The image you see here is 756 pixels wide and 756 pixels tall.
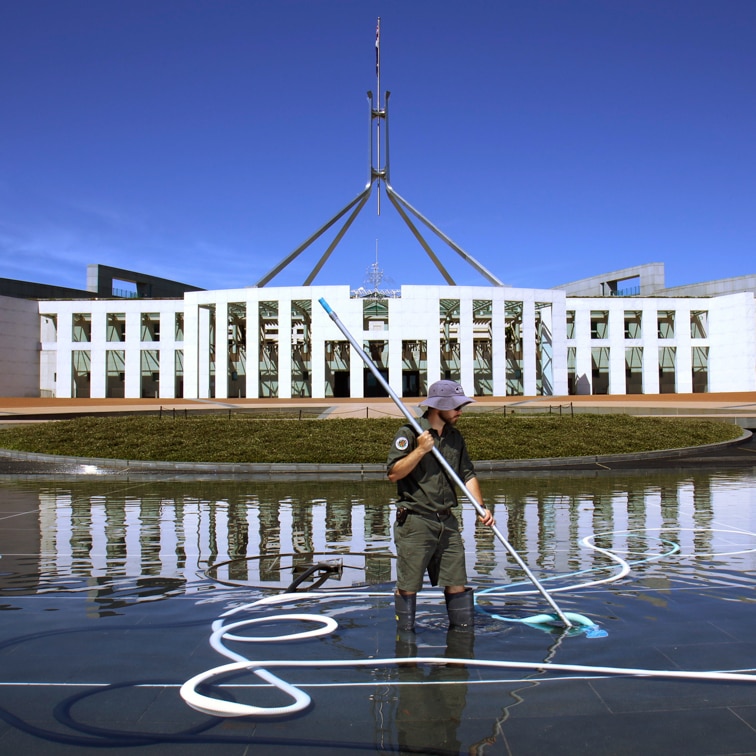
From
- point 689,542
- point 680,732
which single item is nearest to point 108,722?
point 680,732

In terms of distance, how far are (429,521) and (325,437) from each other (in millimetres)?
17094

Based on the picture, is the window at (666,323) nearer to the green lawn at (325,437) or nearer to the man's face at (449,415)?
the green lawn at (325,437)

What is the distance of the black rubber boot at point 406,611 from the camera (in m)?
4.59

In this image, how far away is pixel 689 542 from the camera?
8.09 meters

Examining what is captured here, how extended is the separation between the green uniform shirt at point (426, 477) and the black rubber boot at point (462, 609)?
1.79 ft

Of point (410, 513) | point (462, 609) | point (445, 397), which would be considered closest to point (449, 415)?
point (445, 397)

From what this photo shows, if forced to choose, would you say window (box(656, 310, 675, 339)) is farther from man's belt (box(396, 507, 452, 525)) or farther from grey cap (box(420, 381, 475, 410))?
man's belt (box(396, 507, 452, 525))

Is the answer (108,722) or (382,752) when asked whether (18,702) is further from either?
(382,752)

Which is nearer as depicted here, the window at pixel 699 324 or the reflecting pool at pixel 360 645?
the reflecting pool at pixel 360 645

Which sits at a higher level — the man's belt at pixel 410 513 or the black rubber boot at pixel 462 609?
the man's belt at pixel 410 513

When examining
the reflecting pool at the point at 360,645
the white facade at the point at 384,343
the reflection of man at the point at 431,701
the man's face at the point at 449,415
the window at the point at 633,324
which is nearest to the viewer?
the reflection of man at the point at 431,701

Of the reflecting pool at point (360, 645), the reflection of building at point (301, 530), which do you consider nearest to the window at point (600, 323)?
the reflection of building at point (301, 530)

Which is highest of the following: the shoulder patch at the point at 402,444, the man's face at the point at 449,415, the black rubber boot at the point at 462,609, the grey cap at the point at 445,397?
the grey cap at the point at 445,397

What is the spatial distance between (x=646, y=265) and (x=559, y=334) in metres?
24.8
